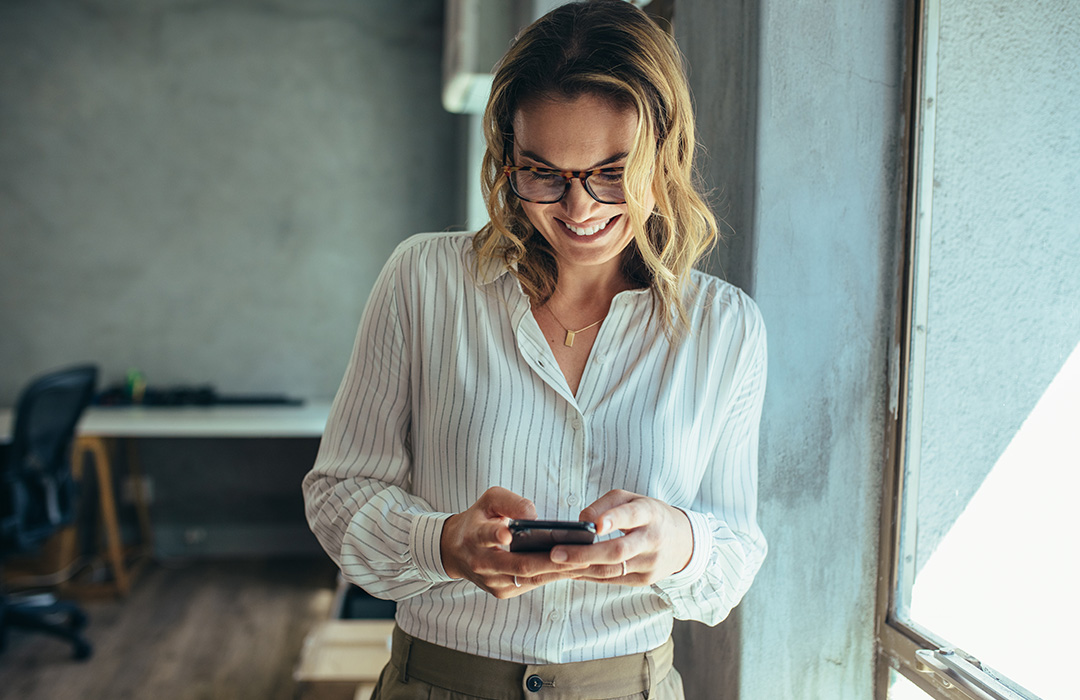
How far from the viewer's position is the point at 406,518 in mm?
901

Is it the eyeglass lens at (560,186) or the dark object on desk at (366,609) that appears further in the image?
the dark object on desk at (366,609)

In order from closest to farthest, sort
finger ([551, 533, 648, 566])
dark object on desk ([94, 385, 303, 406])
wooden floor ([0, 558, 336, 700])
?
finger ([551, 533, 648, 566]) → wooden floor ([0, 558, 336, 700]) → dark object on desk ([94, 385, 303, 406])

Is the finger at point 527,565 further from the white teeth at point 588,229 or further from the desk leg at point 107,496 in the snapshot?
the desk leg at point 107,496

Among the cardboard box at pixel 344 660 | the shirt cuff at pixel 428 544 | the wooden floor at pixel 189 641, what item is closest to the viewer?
the shirt cuff at pixel 428 544

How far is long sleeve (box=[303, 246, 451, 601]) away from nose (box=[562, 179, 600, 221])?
0.79 feet

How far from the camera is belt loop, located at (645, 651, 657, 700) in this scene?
97 cm

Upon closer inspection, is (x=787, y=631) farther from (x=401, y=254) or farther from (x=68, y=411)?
(x=68, y=411)

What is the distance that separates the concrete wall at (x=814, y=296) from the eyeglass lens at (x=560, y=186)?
36 centimetres

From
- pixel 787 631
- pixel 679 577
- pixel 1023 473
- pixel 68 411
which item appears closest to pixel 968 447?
pixel 1023 473

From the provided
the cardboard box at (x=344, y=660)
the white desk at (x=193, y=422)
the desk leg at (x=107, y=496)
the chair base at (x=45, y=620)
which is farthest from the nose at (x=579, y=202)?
the desk leg at (x=107, y=496)

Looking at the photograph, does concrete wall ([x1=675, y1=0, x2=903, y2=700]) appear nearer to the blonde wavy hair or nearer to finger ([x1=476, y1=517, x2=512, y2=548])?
the blonde wavy hair

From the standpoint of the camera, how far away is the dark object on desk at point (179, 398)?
4074 millimetres

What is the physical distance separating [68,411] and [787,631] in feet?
10.4

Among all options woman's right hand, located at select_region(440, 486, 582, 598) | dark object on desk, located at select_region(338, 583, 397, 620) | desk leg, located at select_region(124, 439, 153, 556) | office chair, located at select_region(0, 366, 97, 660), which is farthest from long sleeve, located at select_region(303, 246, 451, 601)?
desk leg, located at select_region(124, 439, 153, 556)
